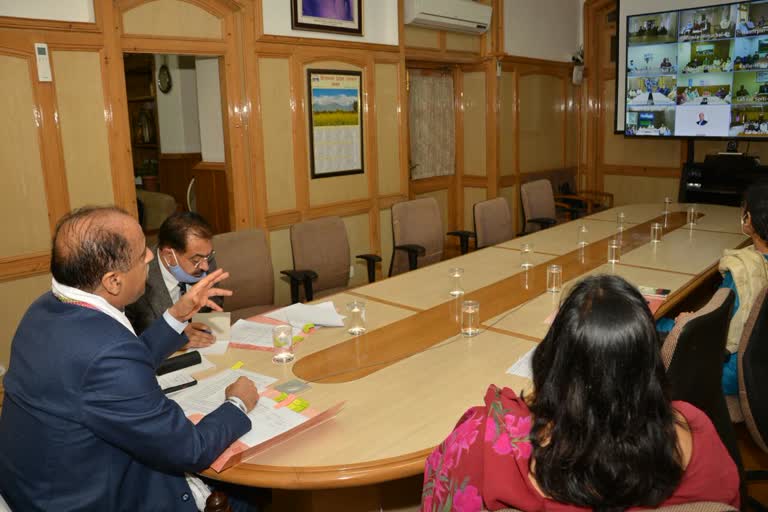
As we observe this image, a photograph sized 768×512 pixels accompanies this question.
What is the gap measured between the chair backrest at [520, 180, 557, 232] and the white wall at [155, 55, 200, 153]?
366cm

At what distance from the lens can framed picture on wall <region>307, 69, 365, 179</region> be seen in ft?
17.2

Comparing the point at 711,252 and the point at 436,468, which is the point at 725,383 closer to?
the point at 711,252

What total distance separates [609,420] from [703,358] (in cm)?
107

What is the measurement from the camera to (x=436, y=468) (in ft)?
4.51

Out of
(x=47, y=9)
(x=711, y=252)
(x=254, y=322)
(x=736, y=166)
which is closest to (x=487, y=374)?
(x=254, y=322)

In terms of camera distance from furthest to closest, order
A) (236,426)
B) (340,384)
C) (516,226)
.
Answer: (516,226) → (340,384) → (236,426)

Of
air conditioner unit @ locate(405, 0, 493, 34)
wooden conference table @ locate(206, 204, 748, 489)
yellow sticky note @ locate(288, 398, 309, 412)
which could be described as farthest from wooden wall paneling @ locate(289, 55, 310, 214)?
yellow sticky note @ locate(288, 398, 309, 412)

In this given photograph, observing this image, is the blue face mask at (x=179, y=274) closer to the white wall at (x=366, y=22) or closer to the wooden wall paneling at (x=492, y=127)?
the white wall at (x=366, y=22)

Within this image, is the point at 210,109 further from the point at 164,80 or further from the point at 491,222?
the point at 491,222

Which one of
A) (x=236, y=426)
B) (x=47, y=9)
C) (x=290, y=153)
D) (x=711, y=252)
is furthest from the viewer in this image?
(x=290, y=153)

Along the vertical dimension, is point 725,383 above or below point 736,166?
below

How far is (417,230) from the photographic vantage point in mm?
4852

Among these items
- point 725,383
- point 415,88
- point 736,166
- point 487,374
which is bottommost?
point 725,383

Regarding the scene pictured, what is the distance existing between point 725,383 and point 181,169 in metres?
5.85
